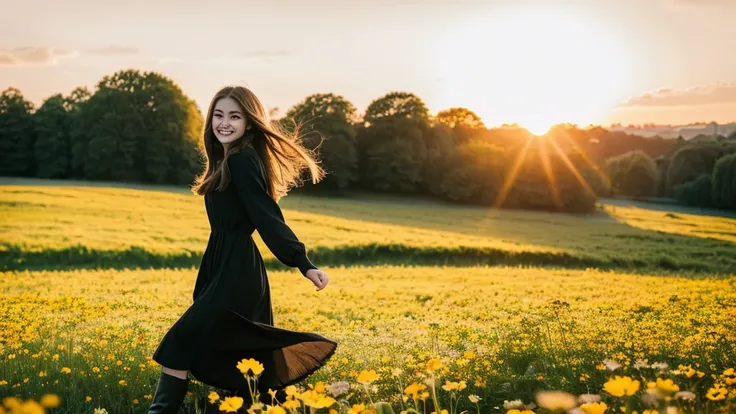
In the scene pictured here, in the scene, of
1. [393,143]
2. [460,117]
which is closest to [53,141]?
[393,143]

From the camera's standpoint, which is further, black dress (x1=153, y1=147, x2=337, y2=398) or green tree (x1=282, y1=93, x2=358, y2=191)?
green tree (x1=282, y1=93, x2=358, y2=191)

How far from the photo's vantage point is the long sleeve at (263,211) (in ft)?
16.0

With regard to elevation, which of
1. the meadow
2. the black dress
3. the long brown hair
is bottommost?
the meadow

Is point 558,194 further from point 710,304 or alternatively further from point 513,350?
point 513,350

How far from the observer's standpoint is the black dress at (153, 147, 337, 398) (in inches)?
195

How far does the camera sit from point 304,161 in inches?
221

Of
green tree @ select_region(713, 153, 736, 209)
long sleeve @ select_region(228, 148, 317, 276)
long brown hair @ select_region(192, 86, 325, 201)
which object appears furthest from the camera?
green tree @ select_region(713, 153, 736, 209)

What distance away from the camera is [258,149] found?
5520mm

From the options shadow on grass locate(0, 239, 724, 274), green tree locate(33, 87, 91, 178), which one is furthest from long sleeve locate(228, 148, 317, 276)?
green tree locate(33, 87, 91, 178)

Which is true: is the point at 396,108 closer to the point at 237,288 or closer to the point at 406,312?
the point at 406,312

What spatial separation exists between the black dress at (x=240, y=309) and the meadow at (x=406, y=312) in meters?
0.50

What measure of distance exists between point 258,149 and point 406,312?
7491 millimetres

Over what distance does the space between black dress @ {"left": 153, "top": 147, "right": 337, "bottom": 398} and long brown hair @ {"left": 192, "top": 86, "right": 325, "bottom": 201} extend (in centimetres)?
19

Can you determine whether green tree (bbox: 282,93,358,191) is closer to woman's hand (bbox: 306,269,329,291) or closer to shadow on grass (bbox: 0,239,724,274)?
shadow on grass (bbox: 0,239,724,274)
